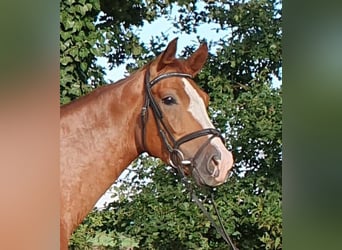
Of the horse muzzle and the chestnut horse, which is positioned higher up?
the chestnut horse

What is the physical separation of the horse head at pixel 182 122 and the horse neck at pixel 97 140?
0.15 ft

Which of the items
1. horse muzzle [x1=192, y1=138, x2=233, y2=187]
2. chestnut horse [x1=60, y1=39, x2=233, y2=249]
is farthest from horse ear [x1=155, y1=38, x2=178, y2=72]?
horse muzzle [x1=192, y1=138, x2=233, y2=187]

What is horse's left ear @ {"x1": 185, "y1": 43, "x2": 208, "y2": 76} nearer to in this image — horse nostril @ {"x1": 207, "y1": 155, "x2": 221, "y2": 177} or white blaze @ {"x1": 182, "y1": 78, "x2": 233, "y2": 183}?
white blaze @ {"x1": 182, "y1": 78, "x2": 233, "y2": 183}

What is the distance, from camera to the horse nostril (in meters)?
1.55

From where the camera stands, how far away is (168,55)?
61.6 inches

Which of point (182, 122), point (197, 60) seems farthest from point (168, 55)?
point (182, 122)

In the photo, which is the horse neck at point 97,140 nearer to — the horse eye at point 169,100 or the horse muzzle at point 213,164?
the horse eye at point 169,100

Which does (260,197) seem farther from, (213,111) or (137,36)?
(137,36)

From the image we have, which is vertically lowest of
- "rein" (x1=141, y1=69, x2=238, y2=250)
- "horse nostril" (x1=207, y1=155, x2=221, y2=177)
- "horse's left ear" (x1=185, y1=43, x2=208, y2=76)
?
"horse nostril" (x1=207, y1=155, x2=221, y2=177)

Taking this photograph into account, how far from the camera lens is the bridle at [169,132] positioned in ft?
5.06

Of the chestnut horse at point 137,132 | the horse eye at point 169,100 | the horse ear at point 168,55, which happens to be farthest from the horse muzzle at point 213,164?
the horse ear at point 168,55
